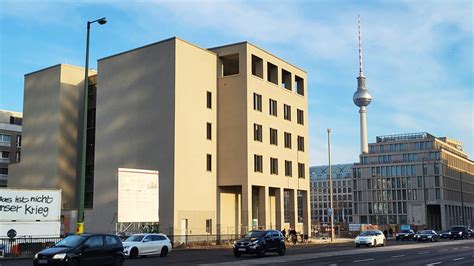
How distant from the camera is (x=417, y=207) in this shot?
13688cm

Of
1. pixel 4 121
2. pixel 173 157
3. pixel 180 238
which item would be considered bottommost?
pixel 180 238

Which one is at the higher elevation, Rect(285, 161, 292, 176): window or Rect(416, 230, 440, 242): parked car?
Rect(285, 161, 292, 176): window

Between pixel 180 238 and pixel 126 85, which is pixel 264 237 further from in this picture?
pixel 126 85

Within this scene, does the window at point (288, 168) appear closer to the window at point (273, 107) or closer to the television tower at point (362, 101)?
the window at point (273, 107)

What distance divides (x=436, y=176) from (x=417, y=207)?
929 cm

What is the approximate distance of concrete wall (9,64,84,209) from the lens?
211ft

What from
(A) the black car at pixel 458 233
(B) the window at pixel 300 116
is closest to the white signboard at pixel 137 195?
(B) the window at pixel 300 116

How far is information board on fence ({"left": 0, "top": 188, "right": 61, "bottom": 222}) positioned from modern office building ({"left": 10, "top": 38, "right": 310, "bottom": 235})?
16897mm

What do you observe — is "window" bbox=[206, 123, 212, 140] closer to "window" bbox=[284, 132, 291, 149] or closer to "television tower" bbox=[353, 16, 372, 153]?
"window" bbox=[284, 132, 291, 149]

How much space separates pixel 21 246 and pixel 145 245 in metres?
7.09

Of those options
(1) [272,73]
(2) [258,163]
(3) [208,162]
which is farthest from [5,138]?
(2) [258,163]

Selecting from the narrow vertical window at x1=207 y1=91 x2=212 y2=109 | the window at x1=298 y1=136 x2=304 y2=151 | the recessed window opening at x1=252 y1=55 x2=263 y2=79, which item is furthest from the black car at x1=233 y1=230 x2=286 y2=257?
the window at x1=298 y1=136 x2=304 y2=151

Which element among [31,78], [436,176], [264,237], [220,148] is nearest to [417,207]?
[436,176]

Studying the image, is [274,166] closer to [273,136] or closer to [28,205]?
[273,136]
